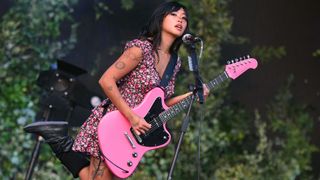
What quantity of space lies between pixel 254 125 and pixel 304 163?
56 cm

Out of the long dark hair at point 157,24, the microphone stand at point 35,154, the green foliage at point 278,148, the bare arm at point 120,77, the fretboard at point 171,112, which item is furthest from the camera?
the green foliage at point 278,148

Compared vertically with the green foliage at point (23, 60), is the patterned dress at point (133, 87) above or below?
above

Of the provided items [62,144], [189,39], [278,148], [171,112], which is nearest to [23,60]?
[62,144]

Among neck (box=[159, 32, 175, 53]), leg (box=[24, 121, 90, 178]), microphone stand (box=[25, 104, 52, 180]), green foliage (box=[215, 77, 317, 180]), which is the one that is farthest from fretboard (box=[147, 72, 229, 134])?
green foliage (box=[215, 77, 317, 180])

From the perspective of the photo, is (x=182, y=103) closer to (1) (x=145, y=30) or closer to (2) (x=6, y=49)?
(1) (x=145, y=30)

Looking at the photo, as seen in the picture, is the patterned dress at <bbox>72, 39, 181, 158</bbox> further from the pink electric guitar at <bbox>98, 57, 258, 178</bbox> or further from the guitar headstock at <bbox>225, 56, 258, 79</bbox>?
the guitar headstock at <bbox>225, 56, 258, 79</bbox>

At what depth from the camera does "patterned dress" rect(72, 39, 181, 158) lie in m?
3.26

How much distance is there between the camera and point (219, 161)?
549 cm

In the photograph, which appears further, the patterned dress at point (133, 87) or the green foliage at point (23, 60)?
the green foliage at point (23, 60)

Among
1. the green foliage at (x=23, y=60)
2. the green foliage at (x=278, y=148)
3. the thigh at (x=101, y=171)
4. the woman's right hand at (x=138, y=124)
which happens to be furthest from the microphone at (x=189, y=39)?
the green foliage at (x=23, y=60)

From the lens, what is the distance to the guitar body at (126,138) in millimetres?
3219

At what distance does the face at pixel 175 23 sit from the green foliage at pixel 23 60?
92.9 inches

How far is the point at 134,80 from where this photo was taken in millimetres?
3268

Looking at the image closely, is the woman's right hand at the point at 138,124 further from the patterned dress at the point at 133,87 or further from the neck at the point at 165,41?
the neck at the point at 165,41
